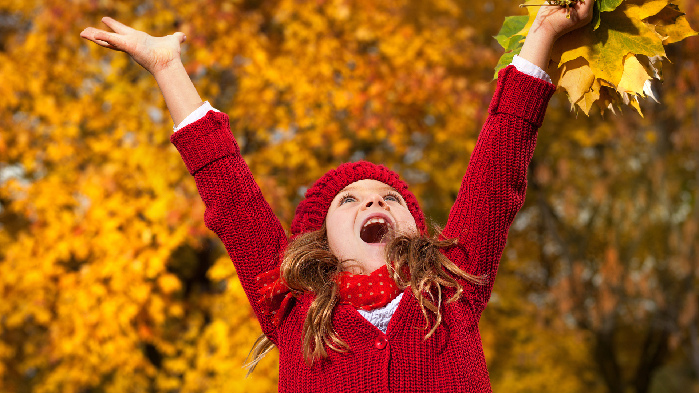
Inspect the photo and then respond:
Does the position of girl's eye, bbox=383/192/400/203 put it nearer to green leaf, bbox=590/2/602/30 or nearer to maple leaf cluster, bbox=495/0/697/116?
maple leaf cluster, bbox=495/0/697/116

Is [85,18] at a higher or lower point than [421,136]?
higher

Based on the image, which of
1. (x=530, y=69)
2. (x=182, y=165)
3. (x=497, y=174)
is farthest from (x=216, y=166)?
(x=182, y=165)

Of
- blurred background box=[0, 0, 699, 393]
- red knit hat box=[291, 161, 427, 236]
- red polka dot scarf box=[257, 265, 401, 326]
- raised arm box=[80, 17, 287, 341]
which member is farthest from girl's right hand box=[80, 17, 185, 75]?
blurred background box=[0, 0, 699, 393]

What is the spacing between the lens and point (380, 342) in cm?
188

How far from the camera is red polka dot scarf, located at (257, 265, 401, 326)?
6.35ft

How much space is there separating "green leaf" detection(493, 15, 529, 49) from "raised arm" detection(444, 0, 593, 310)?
0.23 meters

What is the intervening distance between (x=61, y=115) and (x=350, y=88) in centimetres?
265

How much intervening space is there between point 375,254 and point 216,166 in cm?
58

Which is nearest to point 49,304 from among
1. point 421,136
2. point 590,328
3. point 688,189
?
point 421,136

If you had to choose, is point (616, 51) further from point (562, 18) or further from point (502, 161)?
point (502, 161)

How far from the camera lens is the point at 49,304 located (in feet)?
18.7

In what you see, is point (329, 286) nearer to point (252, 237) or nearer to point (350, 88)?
point (252, 237)

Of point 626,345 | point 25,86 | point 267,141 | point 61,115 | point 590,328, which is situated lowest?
point 626,345

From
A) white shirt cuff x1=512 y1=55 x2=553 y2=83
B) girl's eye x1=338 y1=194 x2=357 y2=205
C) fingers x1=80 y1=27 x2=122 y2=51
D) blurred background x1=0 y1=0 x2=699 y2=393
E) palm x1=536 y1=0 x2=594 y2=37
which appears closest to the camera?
palm x1=536 y1=0 x2=594 y2=37
